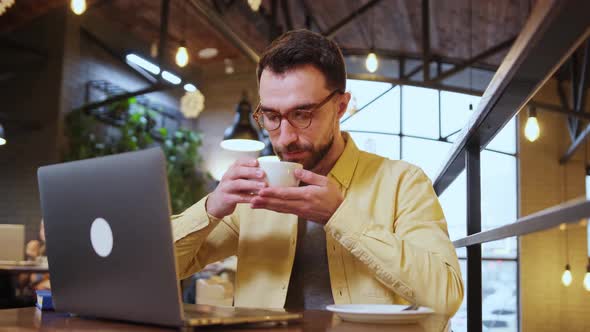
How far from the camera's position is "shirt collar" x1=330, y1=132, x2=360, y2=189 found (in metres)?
1.62

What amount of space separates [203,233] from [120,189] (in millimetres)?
576

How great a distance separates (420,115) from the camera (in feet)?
35.9

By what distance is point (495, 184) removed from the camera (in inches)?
63.7

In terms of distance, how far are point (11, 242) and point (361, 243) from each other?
13.5ft

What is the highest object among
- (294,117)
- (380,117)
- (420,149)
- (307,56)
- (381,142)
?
(380,117)

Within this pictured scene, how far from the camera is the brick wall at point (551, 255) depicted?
0.82 metres

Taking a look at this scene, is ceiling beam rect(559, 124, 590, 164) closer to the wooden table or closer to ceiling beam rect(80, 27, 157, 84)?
the wooden table

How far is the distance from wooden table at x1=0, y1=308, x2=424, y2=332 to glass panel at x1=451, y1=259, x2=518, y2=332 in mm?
254

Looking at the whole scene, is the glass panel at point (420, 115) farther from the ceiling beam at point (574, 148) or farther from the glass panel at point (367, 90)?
the ceiling beam at point (574, 148)

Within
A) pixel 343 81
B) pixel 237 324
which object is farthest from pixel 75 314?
pixel 343 81

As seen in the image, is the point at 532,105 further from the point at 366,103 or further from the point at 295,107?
the point at 366,103

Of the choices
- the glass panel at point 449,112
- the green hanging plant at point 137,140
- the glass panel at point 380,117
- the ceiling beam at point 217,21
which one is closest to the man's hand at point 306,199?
the ceiling beam at point 217,21

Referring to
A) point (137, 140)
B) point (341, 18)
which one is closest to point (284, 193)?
point (341, 18)

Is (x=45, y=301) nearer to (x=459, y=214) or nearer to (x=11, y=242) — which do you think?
(x=459, y=214)
